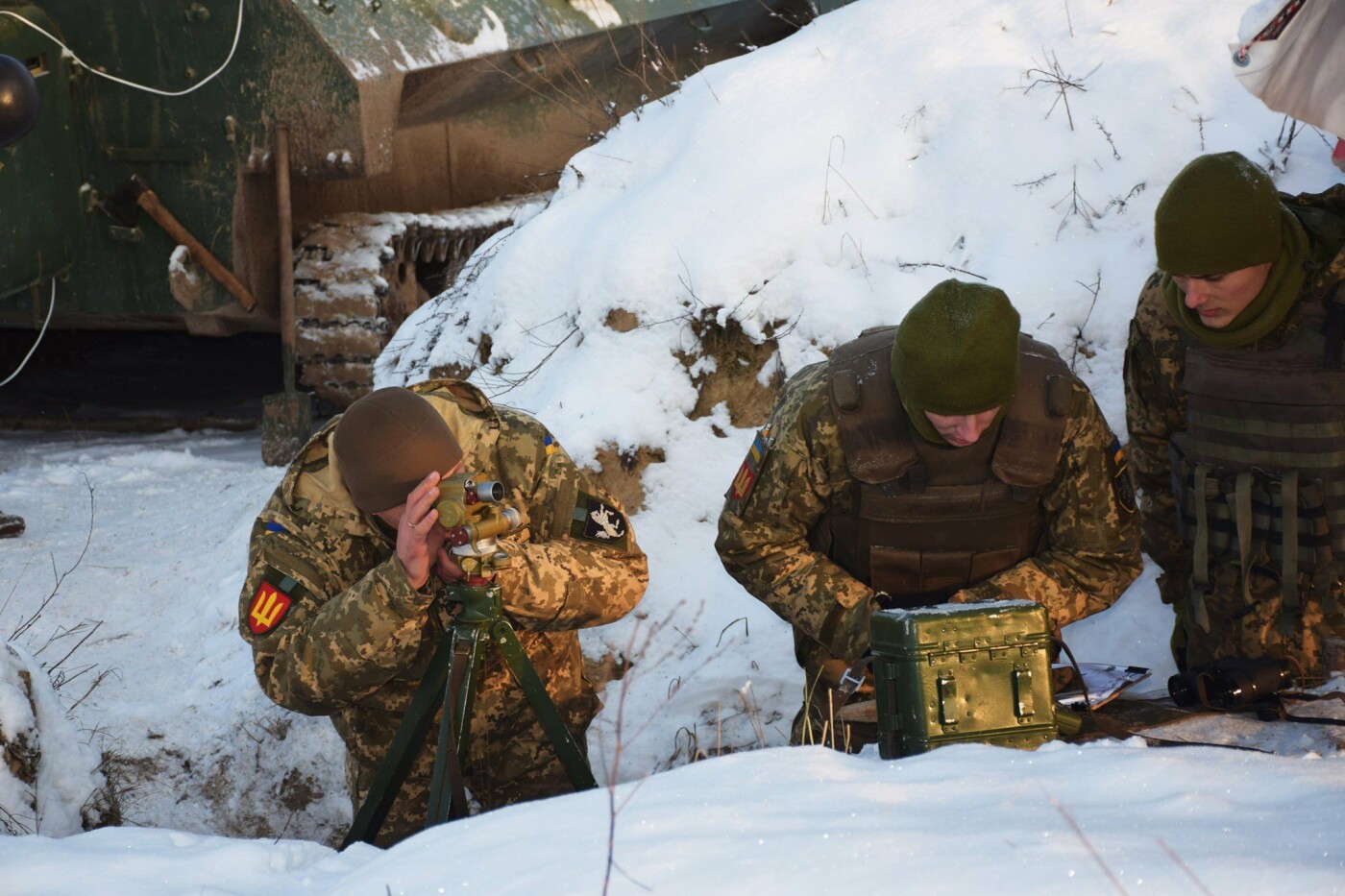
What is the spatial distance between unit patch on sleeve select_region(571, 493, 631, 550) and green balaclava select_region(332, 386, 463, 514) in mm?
453

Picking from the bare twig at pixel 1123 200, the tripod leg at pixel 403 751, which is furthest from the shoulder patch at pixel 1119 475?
the bare twig at pixel 1123 200

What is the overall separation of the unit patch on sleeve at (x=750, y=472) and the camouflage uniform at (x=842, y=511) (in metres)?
0.01

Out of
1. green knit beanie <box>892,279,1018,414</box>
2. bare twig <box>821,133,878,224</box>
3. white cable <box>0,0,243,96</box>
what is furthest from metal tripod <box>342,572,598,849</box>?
white cable <box>0,0,243,96</box>

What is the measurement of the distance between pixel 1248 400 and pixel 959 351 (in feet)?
2.96

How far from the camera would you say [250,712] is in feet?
16.2

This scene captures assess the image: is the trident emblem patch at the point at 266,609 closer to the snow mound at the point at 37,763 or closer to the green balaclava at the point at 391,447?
the green balaclava at the point at 391,447

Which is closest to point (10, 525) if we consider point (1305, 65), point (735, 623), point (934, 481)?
point (735, 623)

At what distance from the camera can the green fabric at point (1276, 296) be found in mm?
3582

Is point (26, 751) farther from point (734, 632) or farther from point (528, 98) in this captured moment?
point (528, 98)

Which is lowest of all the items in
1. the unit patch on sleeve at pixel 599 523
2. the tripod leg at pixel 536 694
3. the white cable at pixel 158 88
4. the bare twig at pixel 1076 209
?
the tripod leg at pixel 536 694

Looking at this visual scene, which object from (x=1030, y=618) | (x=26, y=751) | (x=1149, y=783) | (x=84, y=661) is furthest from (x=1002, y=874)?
(x=84, y=661)

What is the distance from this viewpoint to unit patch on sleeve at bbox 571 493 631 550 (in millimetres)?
3455

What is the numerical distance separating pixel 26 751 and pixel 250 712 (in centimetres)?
140

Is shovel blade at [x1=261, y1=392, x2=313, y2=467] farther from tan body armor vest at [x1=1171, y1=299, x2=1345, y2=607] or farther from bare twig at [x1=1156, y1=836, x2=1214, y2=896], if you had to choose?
bare twig at [x1=1156, y1=836, x2=1214, y2=896]
